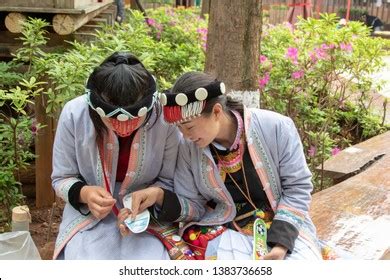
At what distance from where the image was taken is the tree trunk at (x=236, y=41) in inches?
133

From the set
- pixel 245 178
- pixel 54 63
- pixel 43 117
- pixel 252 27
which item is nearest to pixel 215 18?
pixel 252 27

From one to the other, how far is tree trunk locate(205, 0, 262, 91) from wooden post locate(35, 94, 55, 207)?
57.8 inches

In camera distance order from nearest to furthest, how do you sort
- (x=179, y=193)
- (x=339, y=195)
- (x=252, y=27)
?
(x=179, y=193)
(x=252, y=27)
(x=339, y=195)

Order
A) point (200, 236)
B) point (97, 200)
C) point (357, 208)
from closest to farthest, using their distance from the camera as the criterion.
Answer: point (97, 200), point (200, 236), point (357, 208)

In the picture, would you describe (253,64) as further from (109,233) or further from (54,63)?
(109,233)

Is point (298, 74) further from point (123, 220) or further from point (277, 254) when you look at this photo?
point (123, 220)

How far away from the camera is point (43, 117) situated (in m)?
4.10

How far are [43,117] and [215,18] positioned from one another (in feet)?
5.33

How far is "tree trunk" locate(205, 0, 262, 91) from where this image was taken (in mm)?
3371

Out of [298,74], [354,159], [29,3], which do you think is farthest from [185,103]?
[298,74]

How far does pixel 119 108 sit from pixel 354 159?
3.08m

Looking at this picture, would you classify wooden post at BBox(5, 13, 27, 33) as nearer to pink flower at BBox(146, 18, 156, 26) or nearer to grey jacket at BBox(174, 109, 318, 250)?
grey jacket at BBox(174, 109, 318, 250)

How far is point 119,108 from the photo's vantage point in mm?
2191

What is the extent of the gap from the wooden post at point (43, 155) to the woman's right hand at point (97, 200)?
1.82 metres
